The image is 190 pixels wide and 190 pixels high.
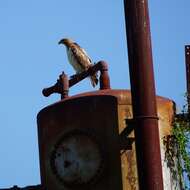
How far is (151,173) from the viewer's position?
232 inches

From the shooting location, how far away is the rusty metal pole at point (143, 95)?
590 cm

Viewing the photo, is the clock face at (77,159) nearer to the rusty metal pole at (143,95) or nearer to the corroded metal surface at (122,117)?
the corroded metal surface at (122,117)

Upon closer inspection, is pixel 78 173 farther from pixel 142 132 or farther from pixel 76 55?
pixel 76 55

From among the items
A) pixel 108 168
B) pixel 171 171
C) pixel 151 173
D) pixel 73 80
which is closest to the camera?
pixel 151 173

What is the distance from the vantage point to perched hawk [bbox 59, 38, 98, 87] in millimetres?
11992

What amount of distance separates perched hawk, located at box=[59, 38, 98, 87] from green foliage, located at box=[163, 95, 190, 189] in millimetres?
3072

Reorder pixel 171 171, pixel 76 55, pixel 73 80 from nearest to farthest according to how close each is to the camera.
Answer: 1. pixel 171 171
2. pixel 73 80
3. pixel 76 55

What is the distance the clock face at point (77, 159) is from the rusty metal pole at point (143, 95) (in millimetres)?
1583

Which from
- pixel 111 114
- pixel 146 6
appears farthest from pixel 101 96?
pixel 146 6

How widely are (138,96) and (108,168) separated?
5.75ft

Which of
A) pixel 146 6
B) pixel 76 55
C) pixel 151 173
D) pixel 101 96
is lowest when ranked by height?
pixel 151 173

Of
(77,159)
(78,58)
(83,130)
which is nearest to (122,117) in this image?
(83,130)

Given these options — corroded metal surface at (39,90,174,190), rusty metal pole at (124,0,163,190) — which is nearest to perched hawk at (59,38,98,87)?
corroded metal surface at (39,90,174,190)

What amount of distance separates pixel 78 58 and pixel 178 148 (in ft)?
15.3
